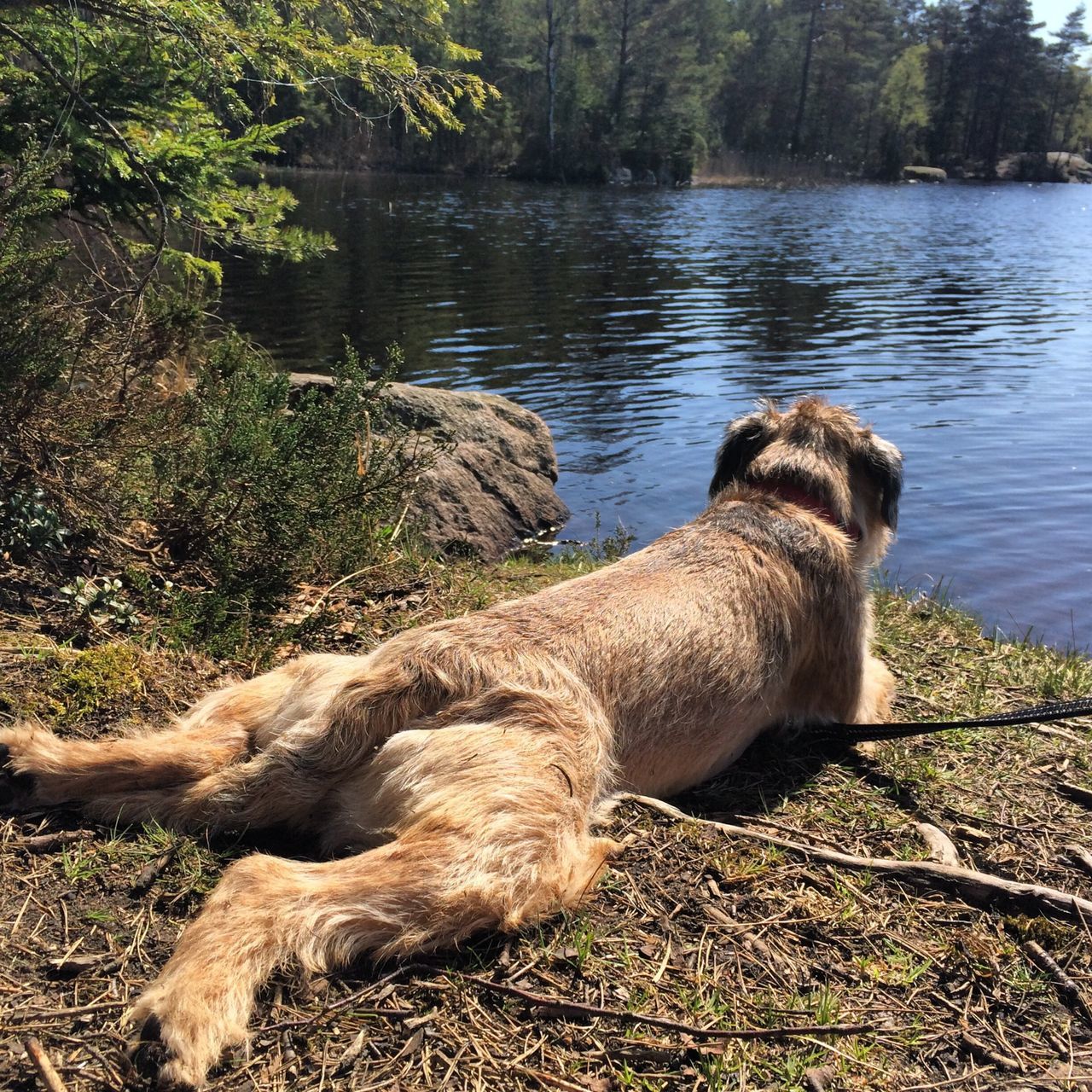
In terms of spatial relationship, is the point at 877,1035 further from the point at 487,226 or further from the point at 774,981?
the point at 487,226

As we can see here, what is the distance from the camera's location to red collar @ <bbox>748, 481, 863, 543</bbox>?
4.54m

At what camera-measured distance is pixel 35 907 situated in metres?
2.76

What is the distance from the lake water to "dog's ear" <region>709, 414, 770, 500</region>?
359 cm

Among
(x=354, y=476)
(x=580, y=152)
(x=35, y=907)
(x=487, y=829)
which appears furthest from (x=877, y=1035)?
(x=580, y=152)

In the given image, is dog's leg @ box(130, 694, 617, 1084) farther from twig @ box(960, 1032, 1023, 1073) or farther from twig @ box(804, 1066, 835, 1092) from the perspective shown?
twig @ box(960, 1032, 1023, 1073)

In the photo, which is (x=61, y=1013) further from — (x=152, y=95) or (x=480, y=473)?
(x=480, y=473)

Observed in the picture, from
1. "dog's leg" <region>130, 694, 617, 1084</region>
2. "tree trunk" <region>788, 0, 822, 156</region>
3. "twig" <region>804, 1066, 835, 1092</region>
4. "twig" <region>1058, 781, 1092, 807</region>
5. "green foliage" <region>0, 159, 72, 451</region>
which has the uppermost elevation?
"tree trunk" <region>788, 0, 822, 156</region>

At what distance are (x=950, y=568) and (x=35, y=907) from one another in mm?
8218

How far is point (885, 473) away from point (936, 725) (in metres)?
1.50

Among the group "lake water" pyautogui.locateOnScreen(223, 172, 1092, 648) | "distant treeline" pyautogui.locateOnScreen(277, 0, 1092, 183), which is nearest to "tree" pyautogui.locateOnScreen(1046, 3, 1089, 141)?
"distant treeline" pyautogui.locateOnScreen(277, 0, 1092, 183)

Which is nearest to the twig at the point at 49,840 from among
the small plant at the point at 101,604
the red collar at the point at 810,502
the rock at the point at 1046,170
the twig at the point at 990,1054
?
the small plant at the point at 101,604

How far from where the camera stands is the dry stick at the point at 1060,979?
8.91 feet

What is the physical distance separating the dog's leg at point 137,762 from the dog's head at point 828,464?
2.45 metres

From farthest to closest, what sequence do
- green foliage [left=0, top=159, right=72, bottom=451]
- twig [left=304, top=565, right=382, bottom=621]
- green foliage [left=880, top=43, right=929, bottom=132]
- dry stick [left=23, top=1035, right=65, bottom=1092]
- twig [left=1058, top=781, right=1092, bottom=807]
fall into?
green foliage [left=880, top=43, right=929, bottom=132], twig [left=304, top=565, right=382, bottom=621], green foliage [left=0, top=159, right=72, bottom=451], twig [left=1058, top=781, right=1092, bottom=807], dry stick [left=23, top=1035, right=65, bottom=1092]
